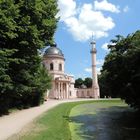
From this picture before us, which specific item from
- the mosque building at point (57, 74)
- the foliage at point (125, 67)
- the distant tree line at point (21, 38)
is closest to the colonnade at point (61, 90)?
the mosque building at point (57, 74)

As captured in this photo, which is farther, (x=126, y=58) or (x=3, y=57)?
(x=126, y=58)

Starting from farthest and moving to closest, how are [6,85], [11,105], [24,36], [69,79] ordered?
[69,79] → [11,105] → [24,36] → [6,85]

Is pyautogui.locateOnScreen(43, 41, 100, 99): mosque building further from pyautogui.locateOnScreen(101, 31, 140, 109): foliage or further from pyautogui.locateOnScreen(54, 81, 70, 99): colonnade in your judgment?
pyautogui.locateOnScreen(101, 31, 140, 109): foliage

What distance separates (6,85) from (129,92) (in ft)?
34.5

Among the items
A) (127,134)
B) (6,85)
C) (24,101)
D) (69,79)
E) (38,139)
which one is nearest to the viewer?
(38,139)

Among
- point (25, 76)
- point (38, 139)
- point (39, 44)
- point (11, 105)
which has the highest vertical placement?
point (39, 44)

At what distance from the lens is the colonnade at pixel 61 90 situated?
10669 cm

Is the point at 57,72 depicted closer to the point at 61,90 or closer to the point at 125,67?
the point at 61,90

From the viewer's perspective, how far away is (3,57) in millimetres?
27359

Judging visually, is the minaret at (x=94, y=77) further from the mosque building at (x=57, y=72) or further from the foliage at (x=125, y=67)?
the foliage at (x=125, y=67)

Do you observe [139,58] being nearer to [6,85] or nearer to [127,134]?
[127,134]

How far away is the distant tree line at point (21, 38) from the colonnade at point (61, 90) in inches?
2750

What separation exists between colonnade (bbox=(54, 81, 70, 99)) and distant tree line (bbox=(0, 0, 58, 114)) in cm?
6985

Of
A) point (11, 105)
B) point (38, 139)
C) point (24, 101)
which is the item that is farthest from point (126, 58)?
point (24, 101)
